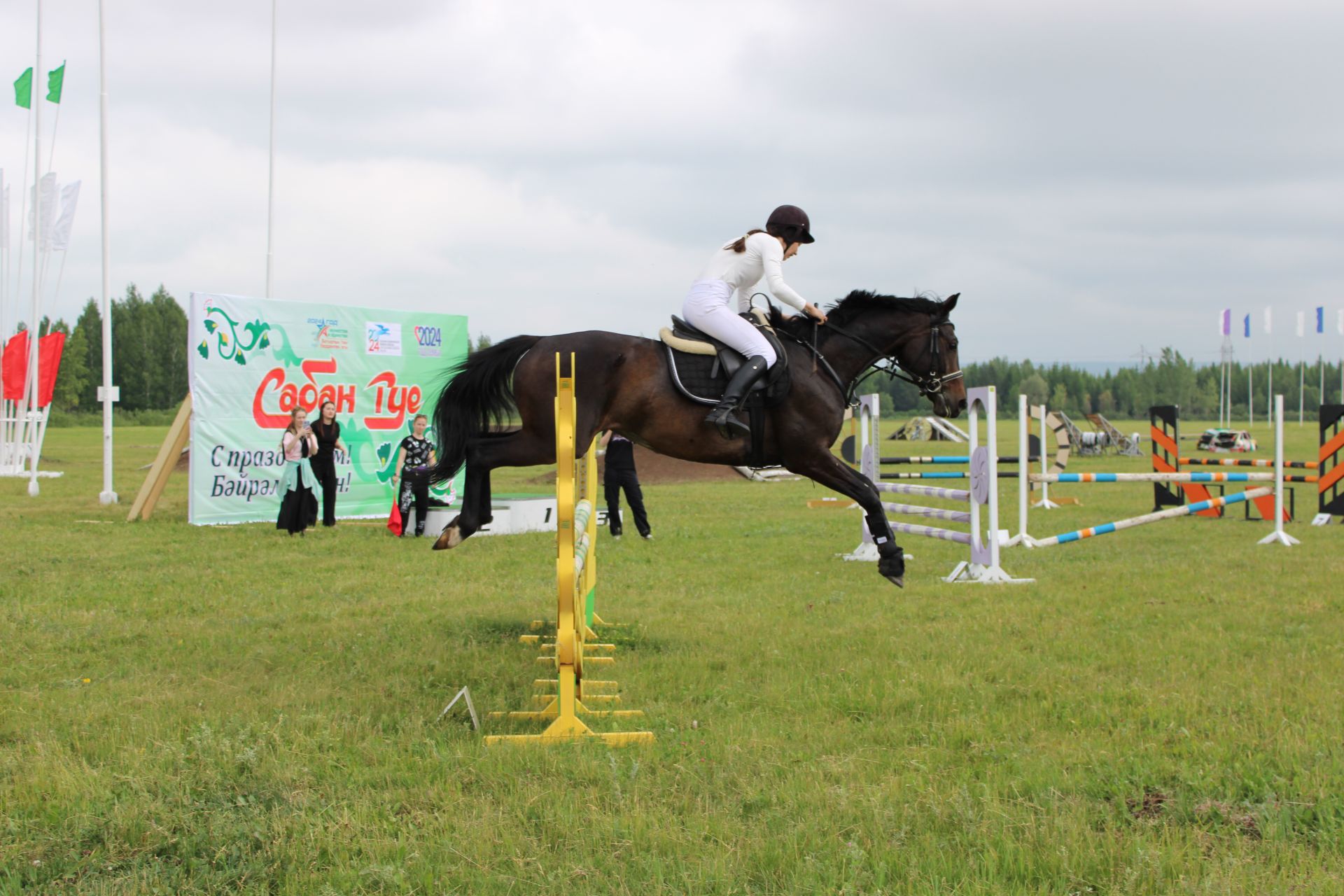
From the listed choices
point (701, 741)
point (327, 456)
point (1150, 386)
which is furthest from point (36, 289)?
point (1150, 386)

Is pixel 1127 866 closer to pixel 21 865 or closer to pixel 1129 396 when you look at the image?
pixel 21 865

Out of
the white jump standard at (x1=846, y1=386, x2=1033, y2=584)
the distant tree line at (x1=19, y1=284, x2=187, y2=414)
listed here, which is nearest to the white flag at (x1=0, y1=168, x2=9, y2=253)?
the white jump standard at (x1=846, y1=386, x2=1033, y2=584)

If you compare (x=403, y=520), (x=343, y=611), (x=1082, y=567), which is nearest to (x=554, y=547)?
(x=403, y=520)

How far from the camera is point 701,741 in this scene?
A: 4.67 metres

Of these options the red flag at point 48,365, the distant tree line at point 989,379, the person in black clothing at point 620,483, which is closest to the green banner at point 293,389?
the person in black clothing at point 620,483

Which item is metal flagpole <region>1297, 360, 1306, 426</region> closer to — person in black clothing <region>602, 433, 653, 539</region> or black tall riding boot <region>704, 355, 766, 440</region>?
person in black clothing <region>602, 433, 653, 539</region>

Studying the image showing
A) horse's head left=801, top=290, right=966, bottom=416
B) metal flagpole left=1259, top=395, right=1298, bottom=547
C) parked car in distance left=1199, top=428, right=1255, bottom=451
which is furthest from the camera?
parked car in distance left=1199, top=428, right=1255, bottom=451

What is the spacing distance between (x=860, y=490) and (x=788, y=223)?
174 centimetres

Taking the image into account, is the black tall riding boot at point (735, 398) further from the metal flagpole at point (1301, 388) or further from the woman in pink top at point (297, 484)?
the metal flagpole at point (1301, 388)

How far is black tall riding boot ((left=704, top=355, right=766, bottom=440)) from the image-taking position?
6109mm

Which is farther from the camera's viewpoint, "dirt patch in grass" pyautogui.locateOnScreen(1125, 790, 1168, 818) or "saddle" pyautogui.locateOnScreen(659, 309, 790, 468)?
"saddle" pyautogui.locateOnScreen(659, 309, 790, 468)

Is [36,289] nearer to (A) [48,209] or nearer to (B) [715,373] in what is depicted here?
(A) [48,209]

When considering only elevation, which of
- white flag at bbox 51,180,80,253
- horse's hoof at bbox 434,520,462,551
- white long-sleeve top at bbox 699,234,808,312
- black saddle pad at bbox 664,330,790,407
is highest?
white flag at bbox 51,180,80,253

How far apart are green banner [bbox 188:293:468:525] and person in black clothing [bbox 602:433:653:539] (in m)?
2.62
